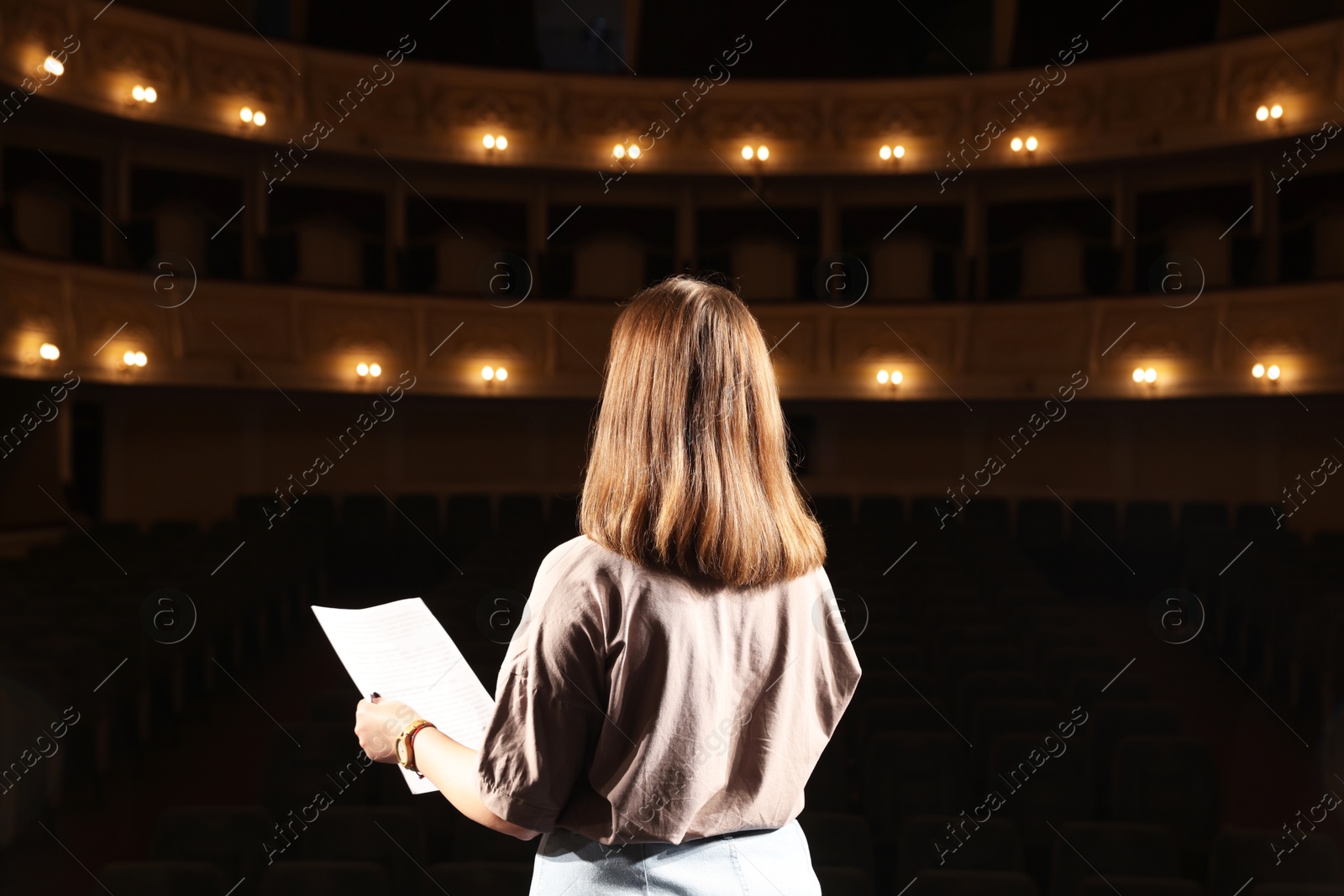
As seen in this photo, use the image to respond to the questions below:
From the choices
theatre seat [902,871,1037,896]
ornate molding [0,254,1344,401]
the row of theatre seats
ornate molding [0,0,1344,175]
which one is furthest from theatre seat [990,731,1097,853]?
ornate molding [0,0,1344,175]

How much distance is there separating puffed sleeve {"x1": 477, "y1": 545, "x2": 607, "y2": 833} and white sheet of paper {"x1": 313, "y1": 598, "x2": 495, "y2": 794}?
247 mm

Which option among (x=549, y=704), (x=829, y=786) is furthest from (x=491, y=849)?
(x=549, y=704)

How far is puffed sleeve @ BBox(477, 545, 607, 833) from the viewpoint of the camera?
1.16 metres

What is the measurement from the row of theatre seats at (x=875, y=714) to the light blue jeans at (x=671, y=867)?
5.03 feet

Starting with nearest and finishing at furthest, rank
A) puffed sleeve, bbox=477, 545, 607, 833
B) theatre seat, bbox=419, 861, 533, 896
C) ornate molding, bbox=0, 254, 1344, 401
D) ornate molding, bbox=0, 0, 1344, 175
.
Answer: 1. puffed sleeve, bbox=477, 545, 607, 833
2. theatre seat, bbox=419, 861, 533, 896
3. ornate molding, bbox=0, 254, 1344, 401
4. ornate molding, bbox=0, 0, 1344, 175

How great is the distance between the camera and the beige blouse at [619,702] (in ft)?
3.81

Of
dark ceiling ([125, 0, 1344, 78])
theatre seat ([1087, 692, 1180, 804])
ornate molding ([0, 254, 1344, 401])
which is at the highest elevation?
dark ceiling ([125, 0, 1344, 78])

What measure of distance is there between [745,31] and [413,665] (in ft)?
43.9

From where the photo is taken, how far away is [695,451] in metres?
1.25

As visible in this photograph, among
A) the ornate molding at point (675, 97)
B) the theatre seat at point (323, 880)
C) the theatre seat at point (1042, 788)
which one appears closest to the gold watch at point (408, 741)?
the theatre seat at point (323, 880)

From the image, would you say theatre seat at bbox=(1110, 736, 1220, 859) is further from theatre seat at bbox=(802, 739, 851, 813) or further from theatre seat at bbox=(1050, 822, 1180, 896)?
theatre seat at bbox=(802, 739, 851, 813)

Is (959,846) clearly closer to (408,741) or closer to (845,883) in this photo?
(845,883)

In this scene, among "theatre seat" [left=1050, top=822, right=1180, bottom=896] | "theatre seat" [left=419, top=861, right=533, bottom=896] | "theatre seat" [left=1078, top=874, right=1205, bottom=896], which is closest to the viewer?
"theatre seat" [left=1078, top=874, right=1205, bottom=896]

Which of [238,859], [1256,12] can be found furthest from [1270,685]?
[1256,12]
